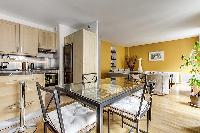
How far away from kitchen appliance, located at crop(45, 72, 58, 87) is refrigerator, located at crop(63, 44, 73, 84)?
0.31 meters

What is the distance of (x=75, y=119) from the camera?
4.27 ft

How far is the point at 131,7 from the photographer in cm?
322

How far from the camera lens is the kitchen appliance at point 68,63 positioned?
4113mm

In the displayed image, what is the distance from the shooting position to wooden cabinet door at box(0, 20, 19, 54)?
134 inches

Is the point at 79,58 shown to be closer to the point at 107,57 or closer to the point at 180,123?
Result: the point at 180,123

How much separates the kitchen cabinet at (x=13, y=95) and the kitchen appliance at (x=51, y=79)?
1.57m

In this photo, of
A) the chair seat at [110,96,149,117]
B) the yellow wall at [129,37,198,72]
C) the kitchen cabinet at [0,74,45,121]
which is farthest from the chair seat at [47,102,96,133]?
the yellow wall at [129,37,198,72]

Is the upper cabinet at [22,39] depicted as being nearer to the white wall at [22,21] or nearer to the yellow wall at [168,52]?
the white wall at [22,21]

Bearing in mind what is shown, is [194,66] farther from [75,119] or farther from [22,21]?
[22,21]

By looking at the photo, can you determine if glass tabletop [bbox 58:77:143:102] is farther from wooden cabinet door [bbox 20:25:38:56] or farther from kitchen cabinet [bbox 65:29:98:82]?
wooden cabinet door [bbox 20:25:38:56]

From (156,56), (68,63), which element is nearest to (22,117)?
(68,63)

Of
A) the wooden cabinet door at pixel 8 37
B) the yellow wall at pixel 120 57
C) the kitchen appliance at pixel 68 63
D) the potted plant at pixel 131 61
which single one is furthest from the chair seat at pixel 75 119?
the potted plant at pixel 131 61

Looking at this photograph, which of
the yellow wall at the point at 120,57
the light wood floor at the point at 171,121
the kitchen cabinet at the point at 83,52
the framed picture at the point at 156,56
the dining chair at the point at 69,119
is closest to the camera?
the dining chair at the point at 69,119

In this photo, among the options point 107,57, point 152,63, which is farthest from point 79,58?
point 152,63
